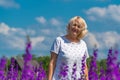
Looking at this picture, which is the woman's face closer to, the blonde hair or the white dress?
the blonde hair

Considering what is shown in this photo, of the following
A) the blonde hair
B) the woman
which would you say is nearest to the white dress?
the woman

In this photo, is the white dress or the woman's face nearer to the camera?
the woman's face

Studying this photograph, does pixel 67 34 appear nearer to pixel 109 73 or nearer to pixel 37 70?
pixel 109 73

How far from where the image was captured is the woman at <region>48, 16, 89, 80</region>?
8.16 metres

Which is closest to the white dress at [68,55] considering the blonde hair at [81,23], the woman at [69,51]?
the woman at [69,51]

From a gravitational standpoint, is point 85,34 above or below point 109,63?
above

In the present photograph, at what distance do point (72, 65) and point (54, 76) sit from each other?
0.36m

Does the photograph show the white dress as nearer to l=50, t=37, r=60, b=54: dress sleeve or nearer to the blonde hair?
l=50, t=37, r=60, b=54: dress sleeve

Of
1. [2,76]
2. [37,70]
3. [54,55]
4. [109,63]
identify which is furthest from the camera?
[2,76]

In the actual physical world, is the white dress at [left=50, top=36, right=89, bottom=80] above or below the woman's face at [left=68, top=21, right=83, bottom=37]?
below

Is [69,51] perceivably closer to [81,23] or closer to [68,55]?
[68,55]

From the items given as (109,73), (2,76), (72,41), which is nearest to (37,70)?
(2,76)

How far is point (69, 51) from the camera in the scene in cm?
829

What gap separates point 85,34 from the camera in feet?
27.1
